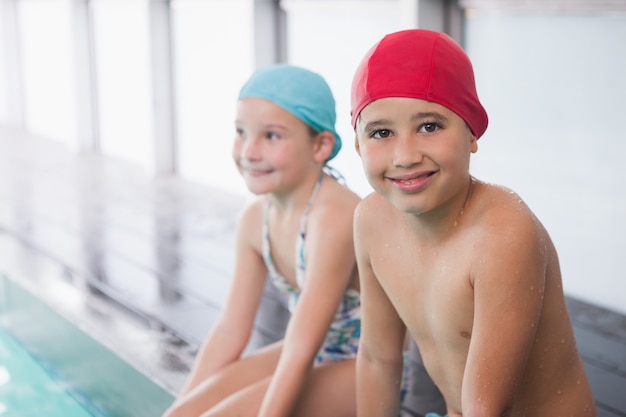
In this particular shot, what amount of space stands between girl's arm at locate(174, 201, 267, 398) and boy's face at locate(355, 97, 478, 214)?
3.61 ft

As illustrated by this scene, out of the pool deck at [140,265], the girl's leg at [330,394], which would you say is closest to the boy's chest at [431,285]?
the girl's leg at [330,394]

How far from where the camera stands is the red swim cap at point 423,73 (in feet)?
5.43

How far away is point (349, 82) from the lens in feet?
19.0

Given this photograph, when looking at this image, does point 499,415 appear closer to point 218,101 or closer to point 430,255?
point 430,255

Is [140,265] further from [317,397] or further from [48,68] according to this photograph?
[48,68]

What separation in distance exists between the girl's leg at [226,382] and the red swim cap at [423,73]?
1256 millimetres

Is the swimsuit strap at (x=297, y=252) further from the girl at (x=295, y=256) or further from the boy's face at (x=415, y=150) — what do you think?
the boy's face at (x=415, y=150)

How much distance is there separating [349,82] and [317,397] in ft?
11.8

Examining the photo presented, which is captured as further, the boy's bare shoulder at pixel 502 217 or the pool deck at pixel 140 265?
the pool deck at pixel 140 265

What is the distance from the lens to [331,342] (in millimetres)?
2711

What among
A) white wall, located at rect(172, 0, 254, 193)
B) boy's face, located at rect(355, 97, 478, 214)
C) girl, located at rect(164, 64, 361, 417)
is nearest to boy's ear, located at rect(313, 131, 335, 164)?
girl, located at rect(164, 64, 361, 417)

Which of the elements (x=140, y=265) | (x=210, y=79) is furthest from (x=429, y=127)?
(x=210, y=79)

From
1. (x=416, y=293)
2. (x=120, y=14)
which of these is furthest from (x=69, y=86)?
(x=416, y=293)

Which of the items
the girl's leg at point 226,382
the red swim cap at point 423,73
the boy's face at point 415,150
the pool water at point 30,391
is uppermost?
the red swim cap at point 423,73
